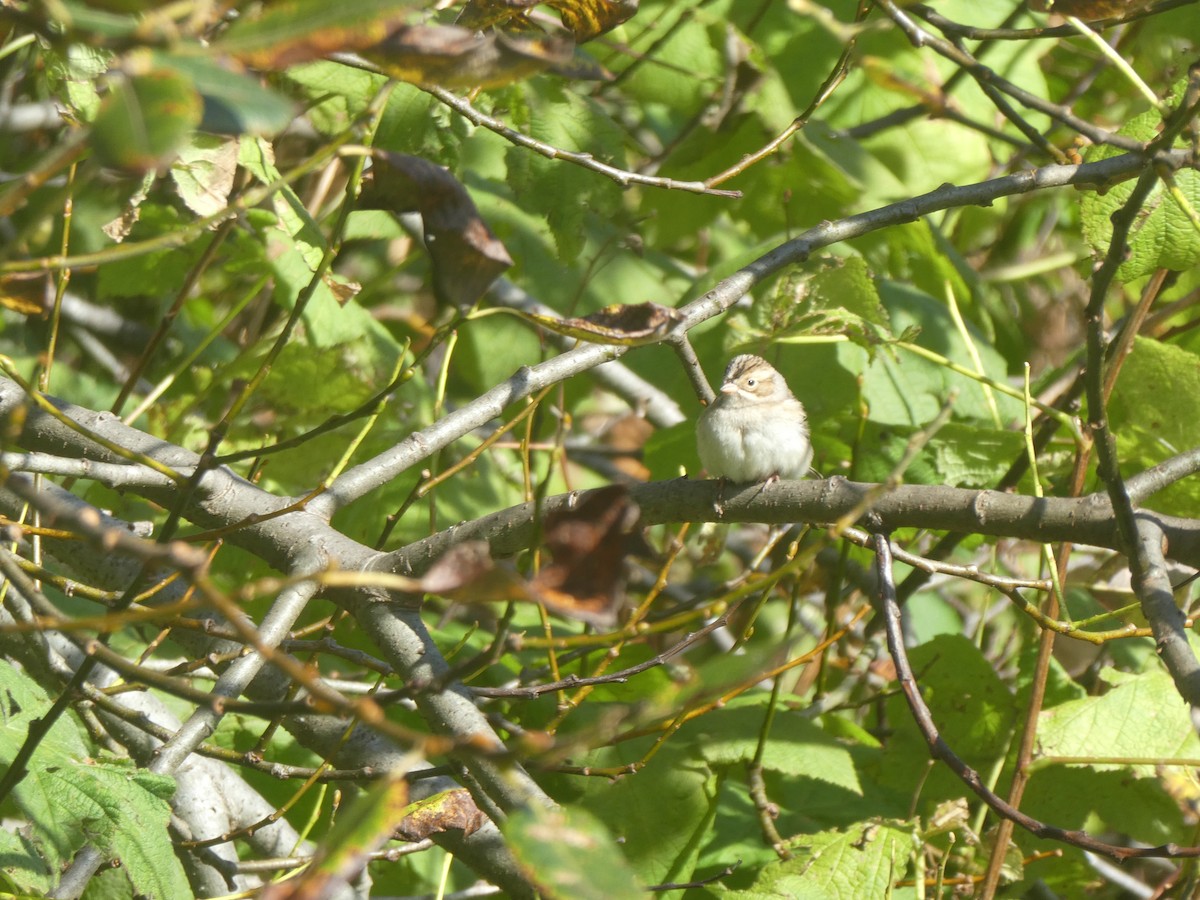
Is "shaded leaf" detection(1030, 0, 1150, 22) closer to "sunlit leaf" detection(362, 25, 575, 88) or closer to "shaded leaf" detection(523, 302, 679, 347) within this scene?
"shaded leaf" detection(523, 302, 679, 347)

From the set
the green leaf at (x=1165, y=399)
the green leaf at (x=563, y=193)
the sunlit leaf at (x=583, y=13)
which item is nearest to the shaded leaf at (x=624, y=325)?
the sunlit leaf at (x=583, y=13)

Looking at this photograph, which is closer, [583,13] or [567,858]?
[567,858]

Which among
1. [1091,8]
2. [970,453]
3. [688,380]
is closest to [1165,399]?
[970,453]

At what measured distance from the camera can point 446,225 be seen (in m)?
1.76

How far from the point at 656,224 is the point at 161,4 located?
3692 mm

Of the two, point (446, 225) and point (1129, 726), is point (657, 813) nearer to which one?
point (1129, 726)

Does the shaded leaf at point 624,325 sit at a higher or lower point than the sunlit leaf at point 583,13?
lower

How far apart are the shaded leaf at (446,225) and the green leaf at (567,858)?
894mm

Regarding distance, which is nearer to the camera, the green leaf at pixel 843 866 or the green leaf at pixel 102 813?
the green leaf at pixel 102 813

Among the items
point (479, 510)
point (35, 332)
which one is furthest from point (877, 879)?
point (35, 332)

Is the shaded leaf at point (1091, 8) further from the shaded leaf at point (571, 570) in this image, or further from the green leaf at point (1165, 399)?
the green leaf at point (1165, 399)

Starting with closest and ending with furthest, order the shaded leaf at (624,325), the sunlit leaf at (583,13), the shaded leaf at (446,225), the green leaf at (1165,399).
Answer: the shaded leaf at (624,325) < the shaded leaf at (446,225) < the sunlit leaf at (583,13) < the green leaf at (1165,399)

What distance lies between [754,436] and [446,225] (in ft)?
6.36

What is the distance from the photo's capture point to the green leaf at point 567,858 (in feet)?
3.26
